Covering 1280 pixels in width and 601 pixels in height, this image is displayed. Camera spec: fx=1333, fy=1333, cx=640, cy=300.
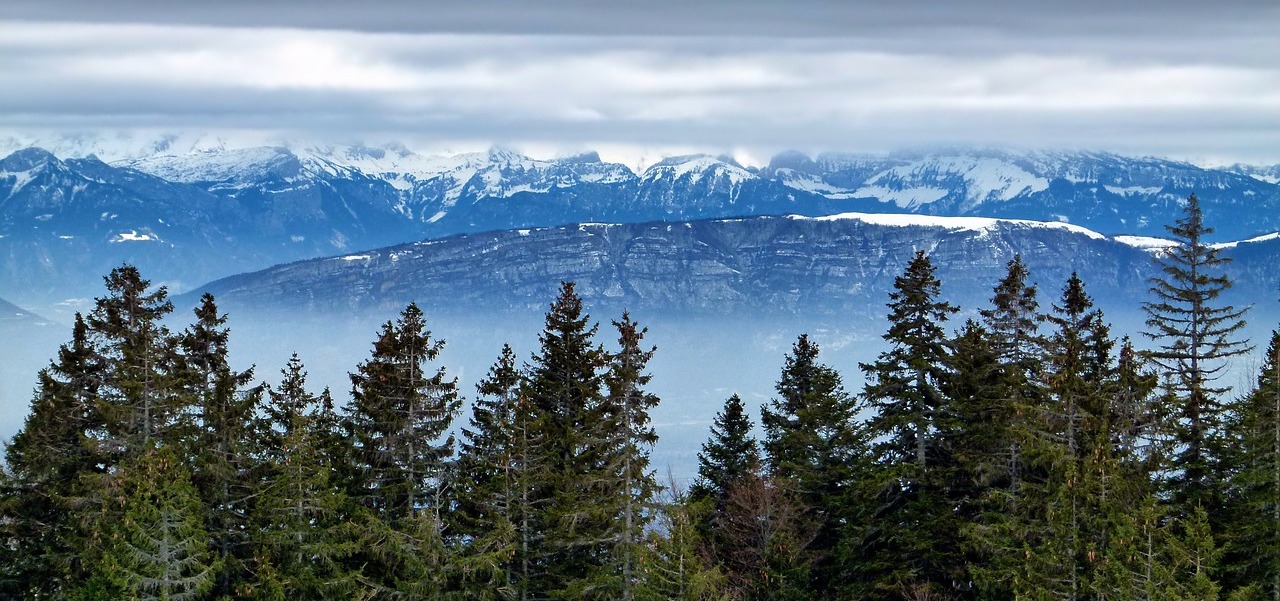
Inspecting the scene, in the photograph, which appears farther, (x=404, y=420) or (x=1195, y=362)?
(x=1195, y=362)

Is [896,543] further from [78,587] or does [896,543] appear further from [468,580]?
[78,587]

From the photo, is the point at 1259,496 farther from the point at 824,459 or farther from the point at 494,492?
the point at 494,492

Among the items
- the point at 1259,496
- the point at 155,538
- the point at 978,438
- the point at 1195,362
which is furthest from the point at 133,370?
the point at 1195,362

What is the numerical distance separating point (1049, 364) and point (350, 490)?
105 feet

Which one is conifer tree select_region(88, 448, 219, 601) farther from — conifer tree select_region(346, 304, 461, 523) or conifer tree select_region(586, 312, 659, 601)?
conifer tree select_region(586, 312, 659, 601)

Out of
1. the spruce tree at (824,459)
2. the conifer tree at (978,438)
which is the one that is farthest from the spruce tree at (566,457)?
the conifer tree at (978,438)

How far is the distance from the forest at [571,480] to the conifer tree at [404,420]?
121mm

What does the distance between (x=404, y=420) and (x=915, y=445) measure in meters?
22.0

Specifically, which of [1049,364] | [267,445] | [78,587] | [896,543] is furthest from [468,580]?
[1049,364]

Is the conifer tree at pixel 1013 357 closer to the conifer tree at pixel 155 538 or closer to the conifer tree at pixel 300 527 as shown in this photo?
the conifer tree at pixel 300 527

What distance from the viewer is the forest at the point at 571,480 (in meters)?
47.7

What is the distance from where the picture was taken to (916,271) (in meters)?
56.4

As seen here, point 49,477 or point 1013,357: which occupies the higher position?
point 1013,357

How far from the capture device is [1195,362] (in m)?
62.5
